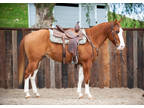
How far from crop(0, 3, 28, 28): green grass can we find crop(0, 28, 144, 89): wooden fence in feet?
1.51

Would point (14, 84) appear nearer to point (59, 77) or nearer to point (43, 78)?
point (43, 78)

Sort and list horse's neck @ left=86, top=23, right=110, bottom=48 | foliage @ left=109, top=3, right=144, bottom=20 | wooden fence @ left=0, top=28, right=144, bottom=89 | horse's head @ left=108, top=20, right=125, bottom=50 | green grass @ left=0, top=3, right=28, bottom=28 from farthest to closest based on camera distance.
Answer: wooden fence @ left=0, top=28, right=144, bottom=89 → foliage @ left=109, top=3, right=144, bottom=20 → green grass @ left=0, top=3, right=28, bottom=28 → horse's neck @ left=86, top=23, right=110, bottom=48 → horse's head @ left=108, top=20, right=125, bottom=50

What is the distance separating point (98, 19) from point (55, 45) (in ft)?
7.89

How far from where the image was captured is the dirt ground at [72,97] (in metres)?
4.78

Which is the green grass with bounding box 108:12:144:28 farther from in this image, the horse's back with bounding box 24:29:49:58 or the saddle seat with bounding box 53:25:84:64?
the horse's back with bounding box 24:29:49:58

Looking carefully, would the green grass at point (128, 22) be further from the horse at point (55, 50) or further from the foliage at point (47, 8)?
the foliage at point (47, 8)

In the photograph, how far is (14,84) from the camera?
638 centimetres

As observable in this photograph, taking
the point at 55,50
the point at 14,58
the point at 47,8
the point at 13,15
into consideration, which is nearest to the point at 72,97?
the point at 55,50

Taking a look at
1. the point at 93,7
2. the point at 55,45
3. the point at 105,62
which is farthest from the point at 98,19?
the point at 55,45

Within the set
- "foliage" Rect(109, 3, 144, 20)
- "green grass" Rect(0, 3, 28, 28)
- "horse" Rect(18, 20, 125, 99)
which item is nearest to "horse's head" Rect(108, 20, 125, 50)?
"horse" Rect(18, 20, 125, 99)

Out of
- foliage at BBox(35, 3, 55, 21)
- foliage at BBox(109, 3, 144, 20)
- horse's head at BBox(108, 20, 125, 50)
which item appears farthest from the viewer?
foliage at BBox(35, 3, 55, 21)

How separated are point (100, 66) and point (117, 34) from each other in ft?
5.57

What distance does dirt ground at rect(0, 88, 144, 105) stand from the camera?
4781mm

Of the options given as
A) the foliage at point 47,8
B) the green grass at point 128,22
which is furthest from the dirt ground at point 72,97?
the foliage at point 47,8
